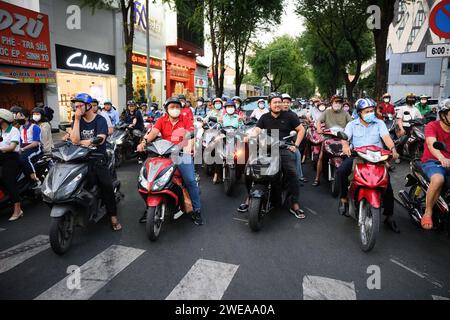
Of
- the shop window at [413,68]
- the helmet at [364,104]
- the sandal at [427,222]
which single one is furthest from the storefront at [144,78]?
the shop window at [413,68]

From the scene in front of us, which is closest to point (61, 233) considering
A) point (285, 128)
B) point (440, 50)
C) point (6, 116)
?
point (6, 116)

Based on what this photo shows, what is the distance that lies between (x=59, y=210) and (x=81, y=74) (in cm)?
1631

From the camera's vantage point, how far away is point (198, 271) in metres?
3.72

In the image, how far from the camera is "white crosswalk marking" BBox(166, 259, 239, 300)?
3232 millimetres

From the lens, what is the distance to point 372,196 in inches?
166

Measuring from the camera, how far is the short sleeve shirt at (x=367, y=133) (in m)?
5.10

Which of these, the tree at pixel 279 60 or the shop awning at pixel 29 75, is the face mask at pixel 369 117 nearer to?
the shop awning at pixel 29 75

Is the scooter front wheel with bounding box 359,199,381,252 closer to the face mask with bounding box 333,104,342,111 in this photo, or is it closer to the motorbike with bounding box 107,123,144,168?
the face mask with bounding box 333,104,342,111

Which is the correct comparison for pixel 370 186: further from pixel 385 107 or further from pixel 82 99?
pixel 385 107

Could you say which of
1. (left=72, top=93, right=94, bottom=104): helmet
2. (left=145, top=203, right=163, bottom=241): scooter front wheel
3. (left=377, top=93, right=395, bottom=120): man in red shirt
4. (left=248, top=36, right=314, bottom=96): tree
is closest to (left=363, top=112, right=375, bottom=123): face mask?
(left=145, top=203, right=163, bottom=241): scooter front wheel

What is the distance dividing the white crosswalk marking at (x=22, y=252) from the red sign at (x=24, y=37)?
11.3 metres

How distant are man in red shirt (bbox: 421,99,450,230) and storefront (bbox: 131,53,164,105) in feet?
62.7

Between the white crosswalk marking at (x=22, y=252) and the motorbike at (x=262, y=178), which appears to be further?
the motorbike at (x=262, y=178)

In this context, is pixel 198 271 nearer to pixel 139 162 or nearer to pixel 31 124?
pixel 31 124
